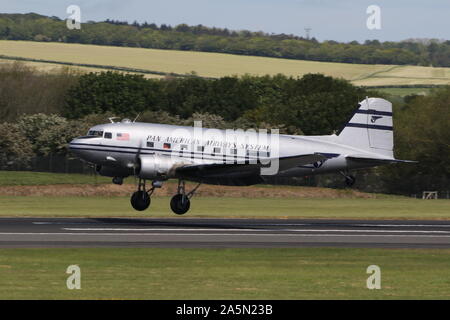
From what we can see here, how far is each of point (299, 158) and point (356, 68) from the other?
142392 mm

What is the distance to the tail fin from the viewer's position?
48.8 meters

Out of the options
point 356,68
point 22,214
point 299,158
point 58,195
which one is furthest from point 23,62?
point 299,158

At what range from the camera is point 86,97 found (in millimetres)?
124688

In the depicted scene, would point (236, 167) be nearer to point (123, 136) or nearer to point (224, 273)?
point (123, 136)

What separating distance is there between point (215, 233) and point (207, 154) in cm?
720

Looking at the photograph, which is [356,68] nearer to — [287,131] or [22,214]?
[287,131]

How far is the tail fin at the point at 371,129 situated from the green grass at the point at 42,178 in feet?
95.8

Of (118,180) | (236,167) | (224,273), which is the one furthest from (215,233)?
(224,273)

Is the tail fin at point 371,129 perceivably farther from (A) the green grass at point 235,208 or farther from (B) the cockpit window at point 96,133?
(B) the cockpit window at point 96,133

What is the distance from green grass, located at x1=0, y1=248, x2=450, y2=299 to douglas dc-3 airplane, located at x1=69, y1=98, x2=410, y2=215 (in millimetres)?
10664

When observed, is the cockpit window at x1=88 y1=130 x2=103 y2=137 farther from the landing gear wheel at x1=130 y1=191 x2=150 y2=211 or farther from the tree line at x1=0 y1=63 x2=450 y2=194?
the tree line at x1=0 y1=63 x2=450 y2=194

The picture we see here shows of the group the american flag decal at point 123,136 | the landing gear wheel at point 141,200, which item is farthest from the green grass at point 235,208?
the american flag decal at point 123,136

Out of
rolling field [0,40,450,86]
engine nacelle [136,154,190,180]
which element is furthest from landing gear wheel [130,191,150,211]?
rolling field [0,40,450,86]

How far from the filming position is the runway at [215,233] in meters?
34.7
